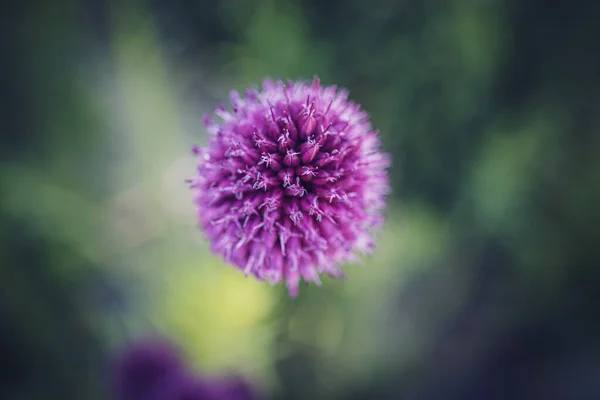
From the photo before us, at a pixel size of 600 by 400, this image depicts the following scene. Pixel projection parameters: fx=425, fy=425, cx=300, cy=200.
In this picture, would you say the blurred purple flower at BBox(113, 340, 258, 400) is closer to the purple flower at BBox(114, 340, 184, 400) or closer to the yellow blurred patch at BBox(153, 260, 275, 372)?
the purple flower at BBox(114, 340, 184, 400)

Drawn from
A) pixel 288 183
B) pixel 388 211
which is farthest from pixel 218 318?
pixel 288 183

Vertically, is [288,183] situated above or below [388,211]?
below

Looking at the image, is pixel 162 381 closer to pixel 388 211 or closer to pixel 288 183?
pixel 288 183

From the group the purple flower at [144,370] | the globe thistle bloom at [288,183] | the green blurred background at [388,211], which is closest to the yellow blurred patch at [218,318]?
the green blurred background at [388,211]

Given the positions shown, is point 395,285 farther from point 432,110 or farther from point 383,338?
point 432,110

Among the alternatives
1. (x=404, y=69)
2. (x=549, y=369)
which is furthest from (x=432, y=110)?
(x=549, y=369)

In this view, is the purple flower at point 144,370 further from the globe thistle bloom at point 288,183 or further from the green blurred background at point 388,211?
the globe thistle bloom at point 288,183

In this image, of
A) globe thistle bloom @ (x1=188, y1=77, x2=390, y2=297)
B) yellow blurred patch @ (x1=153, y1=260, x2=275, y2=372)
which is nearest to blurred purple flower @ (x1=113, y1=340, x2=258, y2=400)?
yellow blurred patch @ (x1=153, y1=260, x2=275, y2=372)
